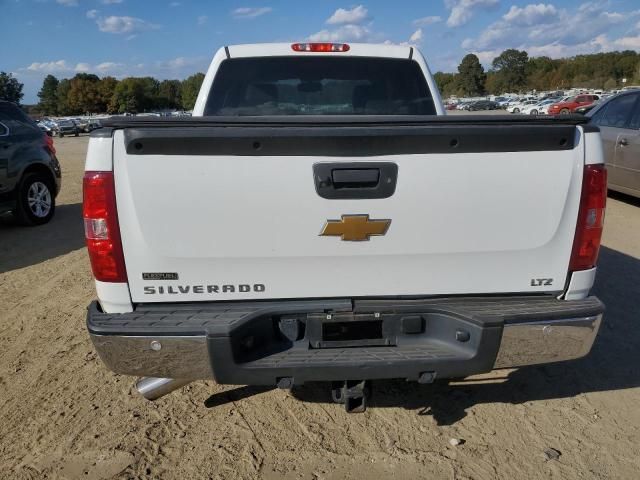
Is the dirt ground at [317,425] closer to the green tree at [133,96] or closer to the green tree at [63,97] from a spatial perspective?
the green tree at [133,96]

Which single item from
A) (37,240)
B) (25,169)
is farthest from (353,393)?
(25,169)

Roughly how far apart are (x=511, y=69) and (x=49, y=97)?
4472 inches

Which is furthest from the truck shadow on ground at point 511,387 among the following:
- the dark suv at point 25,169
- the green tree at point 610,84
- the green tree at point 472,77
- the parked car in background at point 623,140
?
the green tree at point 472,77

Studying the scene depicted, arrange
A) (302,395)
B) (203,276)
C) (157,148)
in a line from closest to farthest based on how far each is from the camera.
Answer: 1. (157,148)
2. (203,276)
3. (302,395)

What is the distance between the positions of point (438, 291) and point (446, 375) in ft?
1.29

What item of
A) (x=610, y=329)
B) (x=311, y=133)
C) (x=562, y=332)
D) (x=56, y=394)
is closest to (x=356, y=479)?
(x=562, y=332)

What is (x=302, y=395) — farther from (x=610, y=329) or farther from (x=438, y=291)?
(x=610, y=329)

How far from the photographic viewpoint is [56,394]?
328cm

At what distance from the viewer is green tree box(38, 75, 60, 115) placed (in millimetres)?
118875

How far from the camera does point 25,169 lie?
7656 mm

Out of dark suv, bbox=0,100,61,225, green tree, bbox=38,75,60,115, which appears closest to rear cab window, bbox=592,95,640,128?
dark suv, bbox=0,100,61,225

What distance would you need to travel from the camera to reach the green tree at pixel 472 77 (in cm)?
13512

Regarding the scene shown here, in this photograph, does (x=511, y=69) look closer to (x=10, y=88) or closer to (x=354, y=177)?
(x=10, y=88)

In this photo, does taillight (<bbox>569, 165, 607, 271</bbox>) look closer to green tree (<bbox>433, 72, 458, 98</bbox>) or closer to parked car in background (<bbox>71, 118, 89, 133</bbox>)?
parked car in background (<bbox>71, 118, 89, 133</bbox>)
